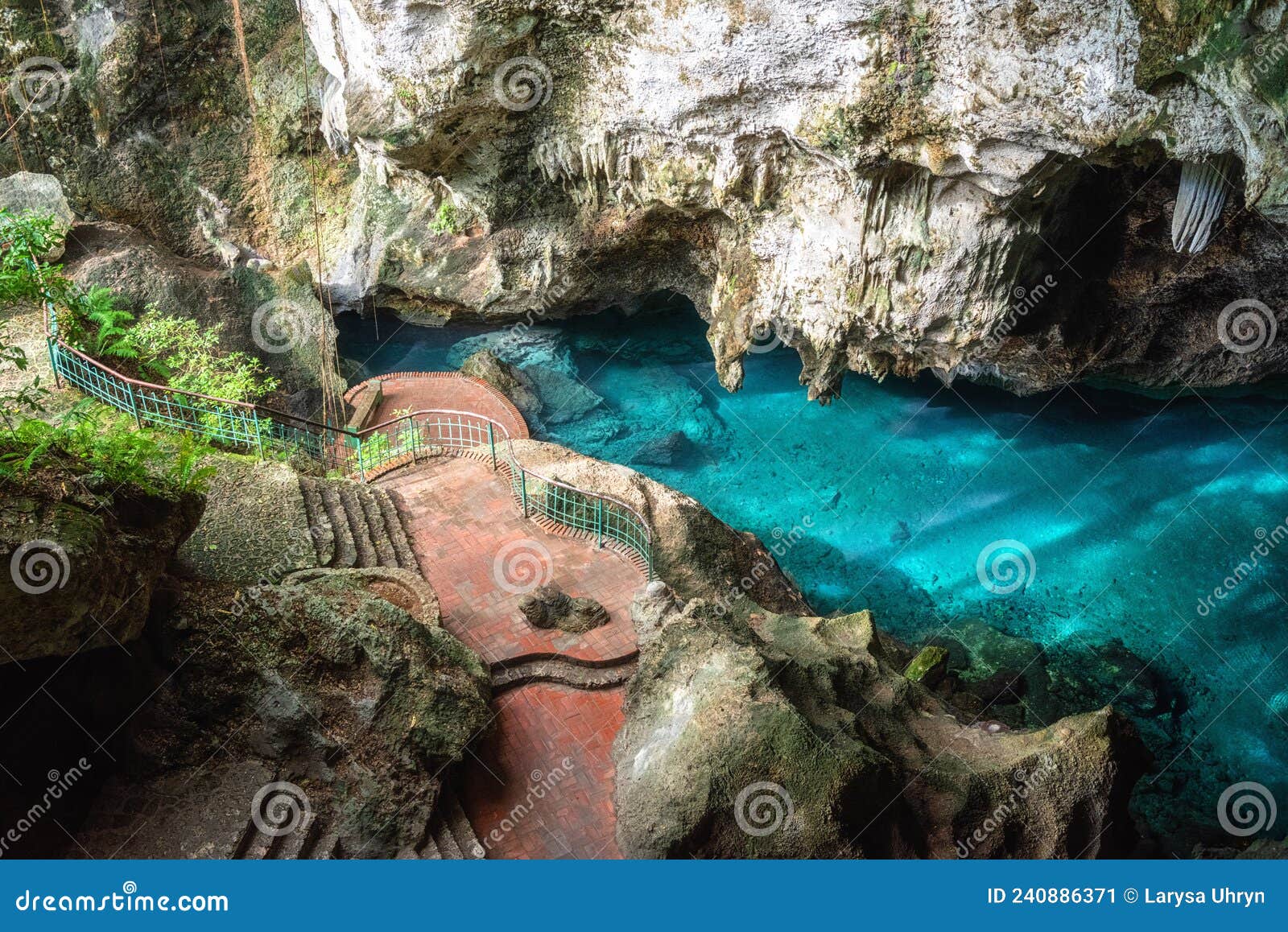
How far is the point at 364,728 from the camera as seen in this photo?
8633 millimetres

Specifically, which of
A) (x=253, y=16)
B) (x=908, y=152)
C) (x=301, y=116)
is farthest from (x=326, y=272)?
(x=908, y=152)

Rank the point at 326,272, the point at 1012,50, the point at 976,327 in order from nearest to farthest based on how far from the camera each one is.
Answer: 1. the point at 1012,50
2. the point at 976,327
3. the point at 326,272

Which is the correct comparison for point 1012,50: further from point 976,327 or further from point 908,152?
point 976,327

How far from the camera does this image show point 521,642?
10273mm

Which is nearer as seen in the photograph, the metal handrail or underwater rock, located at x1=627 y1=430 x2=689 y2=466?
the metal handrail

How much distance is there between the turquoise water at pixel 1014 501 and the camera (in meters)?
14.4

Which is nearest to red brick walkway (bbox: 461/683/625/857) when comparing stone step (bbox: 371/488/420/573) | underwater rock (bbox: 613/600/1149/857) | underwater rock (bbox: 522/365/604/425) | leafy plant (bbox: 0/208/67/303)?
underwater rock (bbox: 613/600/1149/857)

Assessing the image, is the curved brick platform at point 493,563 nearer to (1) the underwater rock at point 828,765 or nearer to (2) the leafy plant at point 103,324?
(1) the underwater rock at point 828,765

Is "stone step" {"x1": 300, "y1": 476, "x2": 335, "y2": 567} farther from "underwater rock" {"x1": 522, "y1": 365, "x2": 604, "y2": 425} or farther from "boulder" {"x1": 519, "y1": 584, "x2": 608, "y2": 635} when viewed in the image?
"underwater rock" {"x1": 522, "y1": 365, "x2": 604, "y2": 425}

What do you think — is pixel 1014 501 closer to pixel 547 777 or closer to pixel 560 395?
pixel 560 395

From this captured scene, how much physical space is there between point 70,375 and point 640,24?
858cm

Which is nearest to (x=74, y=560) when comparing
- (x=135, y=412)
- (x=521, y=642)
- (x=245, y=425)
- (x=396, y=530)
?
(x=521, y=642)

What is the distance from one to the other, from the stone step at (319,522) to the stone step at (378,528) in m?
0.51

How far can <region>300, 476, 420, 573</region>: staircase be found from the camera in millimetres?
10836
